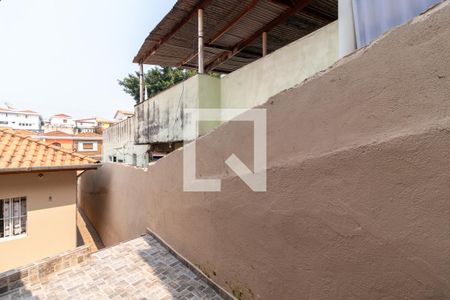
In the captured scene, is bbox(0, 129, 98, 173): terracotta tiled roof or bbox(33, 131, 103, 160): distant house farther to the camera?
bbox(33, 131, 103, 160): distant house

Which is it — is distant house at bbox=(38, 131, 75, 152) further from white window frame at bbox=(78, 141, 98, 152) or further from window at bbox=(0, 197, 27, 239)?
window at bbox=(0, 197, 27, 239)

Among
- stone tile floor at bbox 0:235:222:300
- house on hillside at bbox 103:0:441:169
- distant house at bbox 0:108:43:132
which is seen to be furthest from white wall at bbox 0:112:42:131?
stone tile floor at bbox 0:235:222:300

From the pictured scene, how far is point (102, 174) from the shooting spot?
11258 millimetres

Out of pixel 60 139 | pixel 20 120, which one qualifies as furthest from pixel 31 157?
pixel 20 120

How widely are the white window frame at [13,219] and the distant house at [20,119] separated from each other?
6574 cm

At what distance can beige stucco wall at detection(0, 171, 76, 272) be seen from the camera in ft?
19.2

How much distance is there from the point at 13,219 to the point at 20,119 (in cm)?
7457

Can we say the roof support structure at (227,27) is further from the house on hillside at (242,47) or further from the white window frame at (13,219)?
the white window frame at (13,219)

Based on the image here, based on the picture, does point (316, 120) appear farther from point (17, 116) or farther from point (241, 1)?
point (17, 116)

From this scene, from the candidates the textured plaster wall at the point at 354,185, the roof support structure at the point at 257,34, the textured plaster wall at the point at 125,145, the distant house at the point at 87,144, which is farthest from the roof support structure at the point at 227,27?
the distant house at the point at 87,144

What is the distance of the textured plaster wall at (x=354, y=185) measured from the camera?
1.44 metres

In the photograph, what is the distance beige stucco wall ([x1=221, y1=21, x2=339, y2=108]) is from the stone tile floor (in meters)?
3.41

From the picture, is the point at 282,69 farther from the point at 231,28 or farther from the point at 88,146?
the point at 88,146

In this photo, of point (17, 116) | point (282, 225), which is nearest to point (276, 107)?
point (282, 225)
